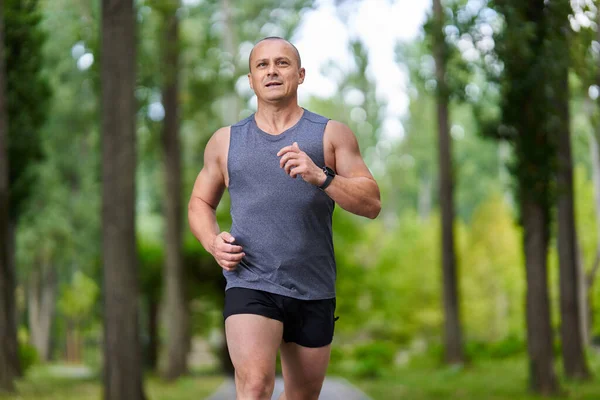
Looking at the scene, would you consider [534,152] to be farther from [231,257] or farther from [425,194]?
[425,194]

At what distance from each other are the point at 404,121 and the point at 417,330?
21.4 metres

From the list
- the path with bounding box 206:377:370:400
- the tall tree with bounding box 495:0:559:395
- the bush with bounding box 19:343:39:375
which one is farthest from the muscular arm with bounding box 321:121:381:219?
the bush with bounding box 19:343:39:375

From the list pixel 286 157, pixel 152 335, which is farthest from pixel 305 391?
pixel 152 335

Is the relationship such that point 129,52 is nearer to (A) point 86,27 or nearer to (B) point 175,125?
(A) point 86,27

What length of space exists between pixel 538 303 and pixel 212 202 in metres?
11.5

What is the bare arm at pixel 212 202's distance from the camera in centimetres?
429

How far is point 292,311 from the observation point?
14.3 feet

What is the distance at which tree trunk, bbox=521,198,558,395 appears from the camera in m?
14.9

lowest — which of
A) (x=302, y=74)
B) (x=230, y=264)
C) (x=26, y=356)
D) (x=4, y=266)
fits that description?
(x=26, y=356)

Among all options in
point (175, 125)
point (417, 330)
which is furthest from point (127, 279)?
point (417, 330)

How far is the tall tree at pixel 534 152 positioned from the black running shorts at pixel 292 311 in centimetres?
988

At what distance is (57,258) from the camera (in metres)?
38.9

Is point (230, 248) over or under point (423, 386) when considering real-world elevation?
over

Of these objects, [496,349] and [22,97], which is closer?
[22,97]
